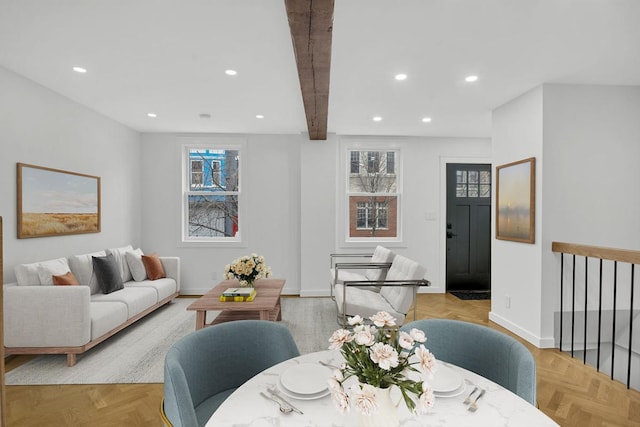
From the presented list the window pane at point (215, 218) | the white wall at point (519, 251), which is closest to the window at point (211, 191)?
the window pane at point (215, 218)

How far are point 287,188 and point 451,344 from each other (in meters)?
4.07

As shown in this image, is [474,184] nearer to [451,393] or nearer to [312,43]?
[312,43]

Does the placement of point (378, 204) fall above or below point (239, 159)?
below

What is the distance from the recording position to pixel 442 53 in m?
2.62

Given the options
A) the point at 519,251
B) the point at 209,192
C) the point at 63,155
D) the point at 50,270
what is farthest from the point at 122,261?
the point at 519,251

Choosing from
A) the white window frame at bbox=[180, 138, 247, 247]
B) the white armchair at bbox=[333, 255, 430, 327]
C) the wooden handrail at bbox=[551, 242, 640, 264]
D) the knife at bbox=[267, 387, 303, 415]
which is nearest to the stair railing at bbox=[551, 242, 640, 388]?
the wooden handrail at bbox=[551, 242, 640, 264]

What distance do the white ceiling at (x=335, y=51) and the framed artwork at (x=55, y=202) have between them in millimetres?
894

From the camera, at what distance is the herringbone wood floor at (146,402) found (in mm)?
2143

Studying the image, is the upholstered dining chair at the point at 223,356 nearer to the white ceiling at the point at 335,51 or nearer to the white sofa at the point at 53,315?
the white ceiling at the point at 335,51

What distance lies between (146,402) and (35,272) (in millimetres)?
1707

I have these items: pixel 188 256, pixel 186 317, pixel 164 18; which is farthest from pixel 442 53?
pixel 188 256

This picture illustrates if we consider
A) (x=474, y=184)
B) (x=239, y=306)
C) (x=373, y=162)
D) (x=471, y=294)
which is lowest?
(x=471, y=294)

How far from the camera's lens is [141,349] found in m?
3.22

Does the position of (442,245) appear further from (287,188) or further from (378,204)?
(287,188)
